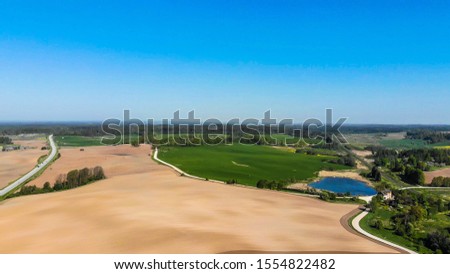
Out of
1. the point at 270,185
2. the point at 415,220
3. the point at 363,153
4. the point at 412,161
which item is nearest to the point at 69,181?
the point at 270,185

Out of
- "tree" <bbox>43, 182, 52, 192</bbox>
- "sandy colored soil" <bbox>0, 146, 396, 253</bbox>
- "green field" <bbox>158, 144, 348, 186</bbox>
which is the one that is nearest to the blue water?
"green field" <bbox>158, 144, 348, 186</bbox>

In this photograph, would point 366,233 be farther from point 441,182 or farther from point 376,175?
point 441,182

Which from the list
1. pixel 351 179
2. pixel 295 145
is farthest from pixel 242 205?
pixel 295 145
